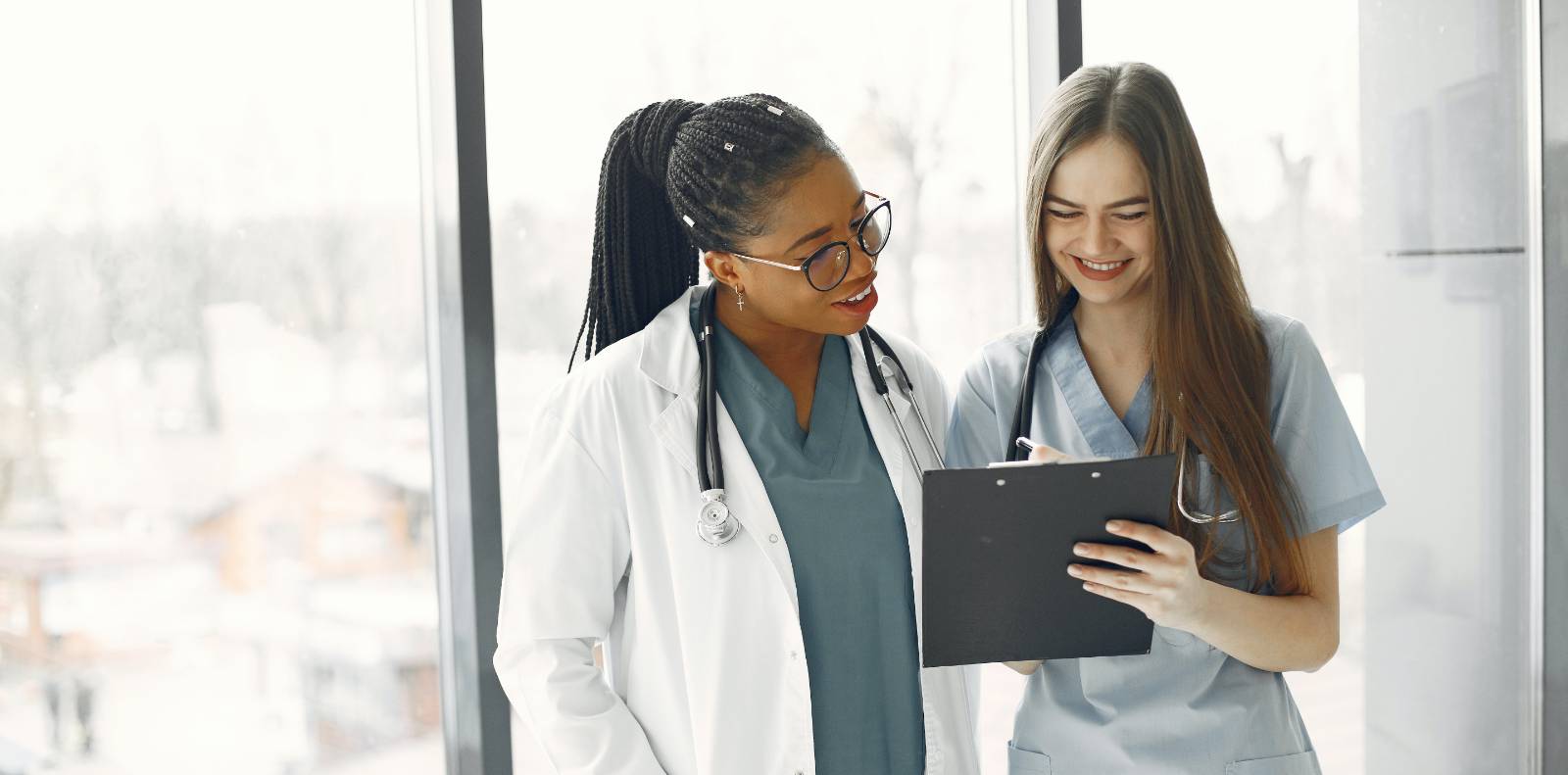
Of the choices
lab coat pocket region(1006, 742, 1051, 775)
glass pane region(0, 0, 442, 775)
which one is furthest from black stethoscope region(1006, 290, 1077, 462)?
glass pane region(0, 0, 442, 775)

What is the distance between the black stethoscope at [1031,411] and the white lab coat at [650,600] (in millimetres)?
140

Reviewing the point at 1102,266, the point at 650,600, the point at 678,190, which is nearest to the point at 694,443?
the point at 650,600

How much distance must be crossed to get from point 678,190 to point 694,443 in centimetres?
28

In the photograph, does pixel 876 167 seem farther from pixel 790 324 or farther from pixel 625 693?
pixel 625 693

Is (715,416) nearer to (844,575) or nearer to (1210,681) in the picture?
(844,575)

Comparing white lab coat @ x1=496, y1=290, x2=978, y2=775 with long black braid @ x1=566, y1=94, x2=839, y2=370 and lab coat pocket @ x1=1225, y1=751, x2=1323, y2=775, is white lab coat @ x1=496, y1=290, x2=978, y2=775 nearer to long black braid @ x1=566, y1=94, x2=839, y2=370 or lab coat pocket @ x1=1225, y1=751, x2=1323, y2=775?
long black braid @ x1=566, y1=94, x2=839, y2=370

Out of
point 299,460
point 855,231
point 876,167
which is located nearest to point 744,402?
point 855,231

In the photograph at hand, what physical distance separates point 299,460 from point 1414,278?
1.95 metres

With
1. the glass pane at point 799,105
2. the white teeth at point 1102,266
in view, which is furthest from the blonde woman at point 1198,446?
the glass pane at point 799,105

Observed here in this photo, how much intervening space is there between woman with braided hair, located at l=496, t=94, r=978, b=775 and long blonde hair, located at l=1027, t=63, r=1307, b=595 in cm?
26

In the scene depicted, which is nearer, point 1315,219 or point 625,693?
point 625,693

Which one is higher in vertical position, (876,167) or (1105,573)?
(876,167)

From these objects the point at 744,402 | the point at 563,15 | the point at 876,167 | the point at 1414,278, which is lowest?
the point at 744,402

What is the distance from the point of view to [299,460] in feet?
5.37
